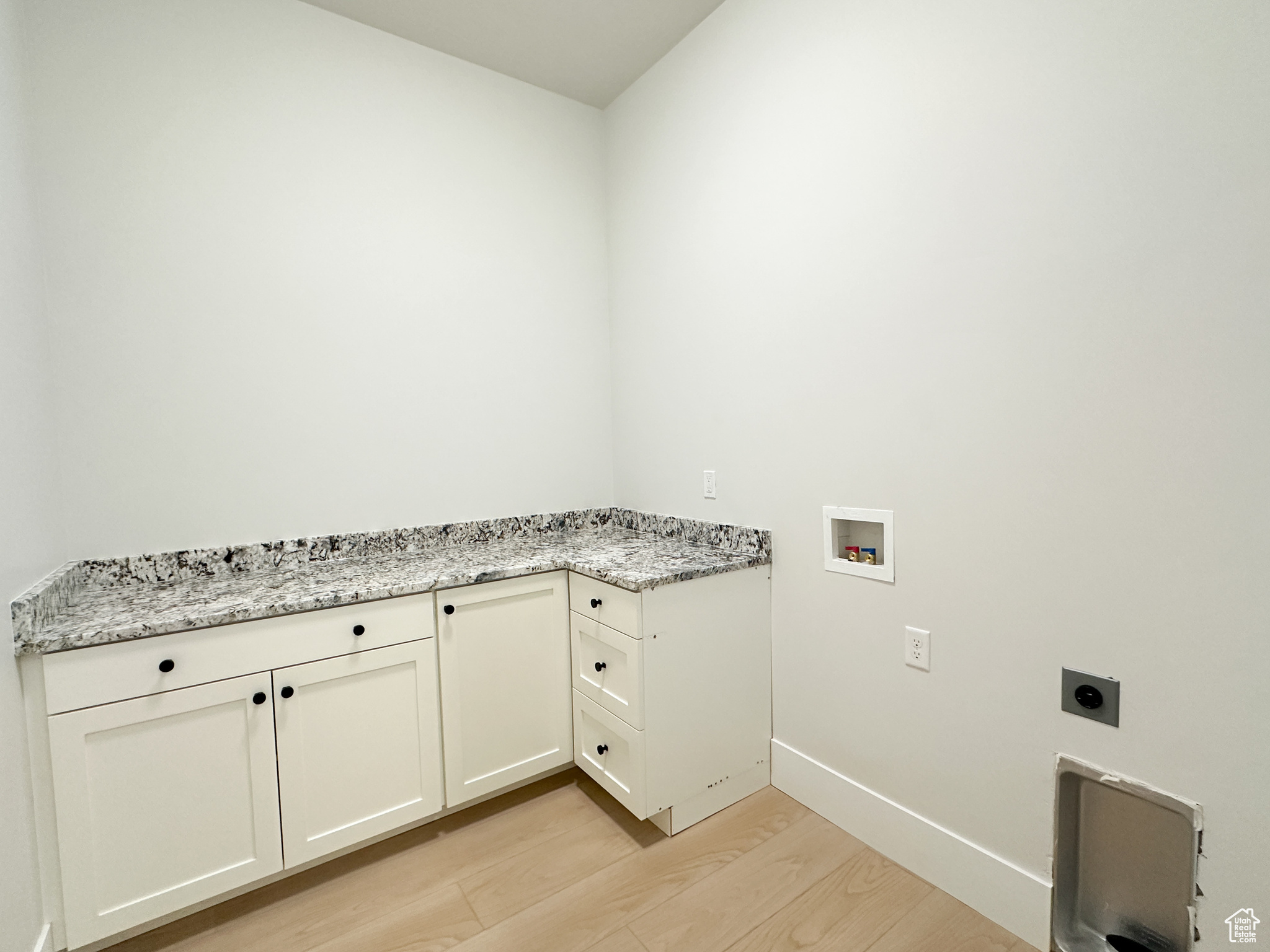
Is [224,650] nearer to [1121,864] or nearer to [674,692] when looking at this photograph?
[674,692]

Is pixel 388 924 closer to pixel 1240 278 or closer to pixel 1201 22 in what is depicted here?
pixel 1240 278

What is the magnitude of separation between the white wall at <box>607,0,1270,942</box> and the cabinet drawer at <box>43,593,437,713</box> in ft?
3.93

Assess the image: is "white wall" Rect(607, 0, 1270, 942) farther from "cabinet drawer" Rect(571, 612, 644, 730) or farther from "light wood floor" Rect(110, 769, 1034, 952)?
"cabinet drawer" Rect(571, 612, 644, 730)

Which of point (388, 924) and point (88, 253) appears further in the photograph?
point (88, 253)

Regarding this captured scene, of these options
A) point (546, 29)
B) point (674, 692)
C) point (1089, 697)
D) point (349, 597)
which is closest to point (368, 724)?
point (349, 597)

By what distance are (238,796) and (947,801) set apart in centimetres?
185

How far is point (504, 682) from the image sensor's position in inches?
73.3

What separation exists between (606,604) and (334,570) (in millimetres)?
941

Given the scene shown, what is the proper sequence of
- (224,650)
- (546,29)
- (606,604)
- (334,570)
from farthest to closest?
1. (546,29)
2. (334,570)
3. (606,604)
4. (224,650)

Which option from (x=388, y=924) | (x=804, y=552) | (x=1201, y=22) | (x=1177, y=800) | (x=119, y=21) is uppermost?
(x=119, y=21)

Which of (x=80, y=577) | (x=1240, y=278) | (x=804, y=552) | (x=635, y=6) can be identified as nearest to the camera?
(x=1240, y=278)

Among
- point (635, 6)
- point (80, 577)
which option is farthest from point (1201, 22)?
point (80, 577)

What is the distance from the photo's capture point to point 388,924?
143 centimetres

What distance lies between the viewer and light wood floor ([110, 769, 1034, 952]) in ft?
4.49
